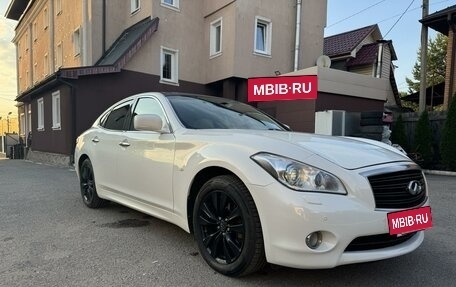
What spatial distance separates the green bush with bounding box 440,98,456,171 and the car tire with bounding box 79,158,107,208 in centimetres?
982

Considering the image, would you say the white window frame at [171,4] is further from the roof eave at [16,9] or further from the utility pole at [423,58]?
the roof eave at [16,9]

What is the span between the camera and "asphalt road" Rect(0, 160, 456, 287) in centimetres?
Result: 295

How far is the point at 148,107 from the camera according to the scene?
14.3ft

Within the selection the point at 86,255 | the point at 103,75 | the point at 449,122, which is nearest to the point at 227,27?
the point at 103,75

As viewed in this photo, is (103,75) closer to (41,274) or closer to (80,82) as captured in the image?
(80,82)

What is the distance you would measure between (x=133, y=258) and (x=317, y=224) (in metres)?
1.79

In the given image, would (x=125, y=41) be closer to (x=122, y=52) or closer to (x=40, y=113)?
(x=122, y=52)

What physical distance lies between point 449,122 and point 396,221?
9.95m

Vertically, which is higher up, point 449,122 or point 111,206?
point 449,122

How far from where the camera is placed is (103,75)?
1374cm

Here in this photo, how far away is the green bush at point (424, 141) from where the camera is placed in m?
11.7

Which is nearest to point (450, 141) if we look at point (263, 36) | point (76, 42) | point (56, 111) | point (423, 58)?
point (423, 58)

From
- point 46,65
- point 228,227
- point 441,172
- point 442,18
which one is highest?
point 442,18

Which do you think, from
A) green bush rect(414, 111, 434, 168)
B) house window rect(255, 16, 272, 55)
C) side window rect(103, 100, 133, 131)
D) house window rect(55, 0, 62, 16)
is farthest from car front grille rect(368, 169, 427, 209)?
house window rect(55, 0, 62, 16)
